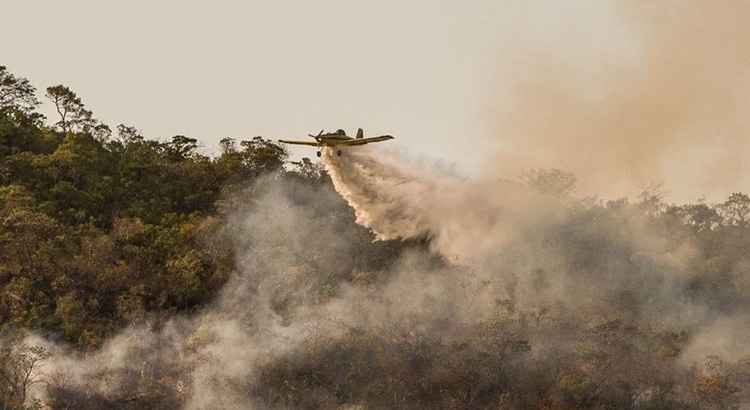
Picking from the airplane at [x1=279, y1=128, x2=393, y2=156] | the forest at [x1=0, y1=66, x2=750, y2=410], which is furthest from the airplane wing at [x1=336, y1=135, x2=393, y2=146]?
the forest at [x1=0, y1=66, x2=750, y2=410]

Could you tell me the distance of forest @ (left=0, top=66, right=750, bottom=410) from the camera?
259 feet

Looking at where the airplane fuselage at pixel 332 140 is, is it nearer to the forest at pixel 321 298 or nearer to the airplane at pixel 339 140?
the airplane at pixel 339 140

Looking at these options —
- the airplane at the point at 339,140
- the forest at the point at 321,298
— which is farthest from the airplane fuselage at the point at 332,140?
the forest at the point at 321,298

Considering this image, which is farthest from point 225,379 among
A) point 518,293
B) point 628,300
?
point 628,300

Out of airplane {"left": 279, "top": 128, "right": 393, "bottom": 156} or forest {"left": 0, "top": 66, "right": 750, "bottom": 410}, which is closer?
airplane {"left": 279, "top": 128, "right": 393, "bottom": 156}

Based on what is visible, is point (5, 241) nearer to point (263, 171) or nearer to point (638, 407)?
point (263, 171)

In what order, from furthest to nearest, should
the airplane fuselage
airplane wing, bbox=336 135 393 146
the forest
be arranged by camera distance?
the forest
the airplane fuselage
airplane wing, bbox=336 135 393 146

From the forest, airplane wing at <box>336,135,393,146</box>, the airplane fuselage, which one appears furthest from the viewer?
the forest

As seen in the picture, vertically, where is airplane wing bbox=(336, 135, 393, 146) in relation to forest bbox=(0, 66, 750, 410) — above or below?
above

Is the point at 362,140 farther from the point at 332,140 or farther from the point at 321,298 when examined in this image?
the point at 321,298

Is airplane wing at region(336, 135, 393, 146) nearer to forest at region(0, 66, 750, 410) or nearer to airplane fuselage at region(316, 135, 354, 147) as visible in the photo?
airplane fuselage at region(316, 135, 354, 147)

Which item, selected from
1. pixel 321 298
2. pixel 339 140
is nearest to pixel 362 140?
pixel 339 140

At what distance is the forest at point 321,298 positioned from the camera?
78.9m

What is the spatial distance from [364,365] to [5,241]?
26.7 m
